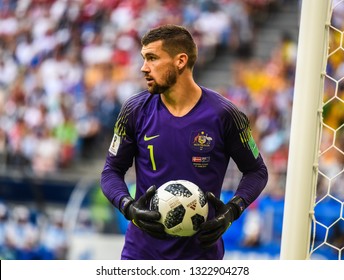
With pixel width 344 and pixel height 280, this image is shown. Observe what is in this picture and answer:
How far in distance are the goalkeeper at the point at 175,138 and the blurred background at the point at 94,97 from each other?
4.71 metres

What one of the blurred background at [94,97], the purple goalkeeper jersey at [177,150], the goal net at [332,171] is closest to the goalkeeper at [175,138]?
the purple goalkeeper jersey at [177,150]

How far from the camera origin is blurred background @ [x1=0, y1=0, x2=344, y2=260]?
9648 millimetres

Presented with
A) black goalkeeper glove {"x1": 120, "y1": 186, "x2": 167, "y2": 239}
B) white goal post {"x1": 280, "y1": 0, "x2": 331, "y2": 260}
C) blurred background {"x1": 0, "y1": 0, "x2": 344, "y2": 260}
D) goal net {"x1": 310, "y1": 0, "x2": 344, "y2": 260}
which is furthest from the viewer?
blurred background {"x1": 0, "y1": 0, "x2": 344, "y2": 260}

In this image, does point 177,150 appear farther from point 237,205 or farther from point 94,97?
point 94,97

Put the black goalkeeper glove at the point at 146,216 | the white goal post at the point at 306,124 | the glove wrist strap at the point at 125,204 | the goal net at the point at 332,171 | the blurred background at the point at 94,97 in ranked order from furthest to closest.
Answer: the blurred background at the point at 94,97, the goal net at the point at 332,171, the white goal post at the point at 306,124, the glove wrist strap at the point at 125,204, the black goalkeeper glove at the point at 146,216

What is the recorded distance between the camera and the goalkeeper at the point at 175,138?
12.4 ft

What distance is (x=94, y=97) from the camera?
12055 millimetres

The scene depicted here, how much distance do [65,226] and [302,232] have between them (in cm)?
663

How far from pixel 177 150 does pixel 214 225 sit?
383 millimetres

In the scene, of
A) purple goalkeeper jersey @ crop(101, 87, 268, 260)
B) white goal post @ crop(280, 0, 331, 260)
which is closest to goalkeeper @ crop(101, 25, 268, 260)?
purple goalkeeper jersey @ crop(101, 87, 268, 260)

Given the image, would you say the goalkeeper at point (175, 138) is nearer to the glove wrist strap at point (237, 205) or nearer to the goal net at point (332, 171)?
the glove wrist strap at point (237, 205)

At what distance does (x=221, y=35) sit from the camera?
12.4 metres

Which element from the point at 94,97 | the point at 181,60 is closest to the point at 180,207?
the point at 181,60

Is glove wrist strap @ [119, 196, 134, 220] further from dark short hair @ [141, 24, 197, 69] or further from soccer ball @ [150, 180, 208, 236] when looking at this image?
dark short hair @ [141, 24, 197, 69]
